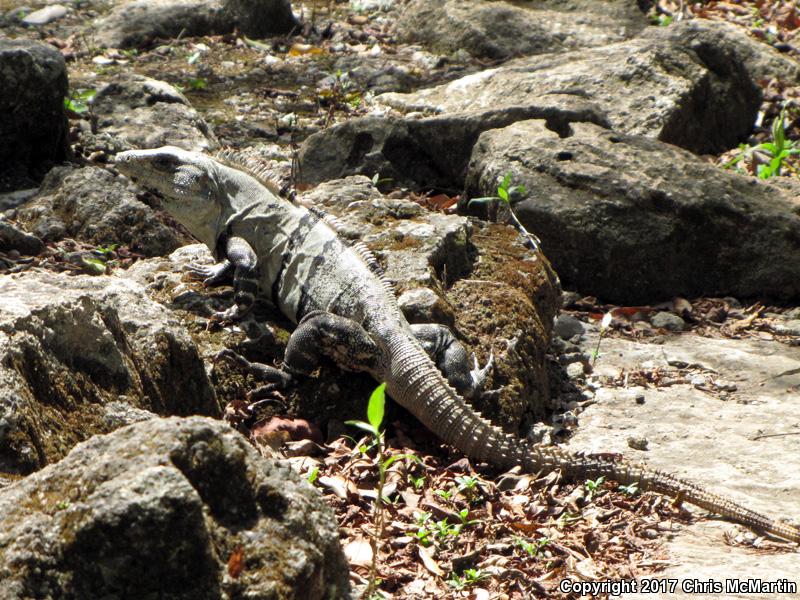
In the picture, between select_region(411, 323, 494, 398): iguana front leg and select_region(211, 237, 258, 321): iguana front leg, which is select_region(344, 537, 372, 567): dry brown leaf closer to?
select_region(411, 323, 494, 398): iguana front leg

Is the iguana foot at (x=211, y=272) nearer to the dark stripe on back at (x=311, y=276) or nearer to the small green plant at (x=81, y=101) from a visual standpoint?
the dark stripe on back at (x=311, y=276)

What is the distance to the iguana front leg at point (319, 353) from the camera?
4.89m

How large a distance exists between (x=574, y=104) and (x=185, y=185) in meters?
3.66

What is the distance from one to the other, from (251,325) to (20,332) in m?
2.13

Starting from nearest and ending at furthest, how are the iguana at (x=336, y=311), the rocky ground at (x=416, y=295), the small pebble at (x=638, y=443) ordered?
the rocky ground at (x=416, y=295) → the iguana at (x=336, y=311) → the small pebble at (x=638, y=443)

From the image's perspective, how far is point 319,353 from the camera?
493cm

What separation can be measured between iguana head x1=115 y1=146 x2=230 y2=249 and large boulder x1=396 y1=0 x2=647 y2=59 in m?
6.24

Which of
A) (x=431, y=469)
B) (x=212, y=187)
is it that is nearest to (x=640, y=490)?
(x=431, y=469)

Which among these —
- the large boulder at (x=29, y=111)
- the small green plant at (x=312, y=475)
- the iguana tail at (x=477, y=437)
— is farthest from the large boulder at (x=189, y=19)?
the small green plant at (x=312, y=475)

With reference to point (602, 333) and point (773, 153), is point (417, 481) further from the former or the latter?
point (773, 153)

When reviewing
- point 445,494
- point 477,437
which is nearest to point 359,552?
point 445,494

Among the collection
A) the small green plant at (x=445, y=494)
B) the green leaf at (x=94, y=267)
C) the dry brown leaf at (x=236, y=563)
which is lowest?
the small green plant at (x=445, y=494)

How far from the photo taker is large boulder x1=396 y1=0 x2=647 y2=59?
447 inches

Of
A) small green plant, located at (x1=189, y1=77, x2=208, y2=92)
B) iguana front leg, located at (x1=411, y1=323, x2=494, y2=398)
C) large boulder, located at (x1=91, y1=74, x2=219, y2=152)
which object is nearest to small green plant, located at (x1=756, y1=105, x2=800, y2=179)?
iguana front leg, located at (x1=411, y1=323, x2=494, y2=398)
